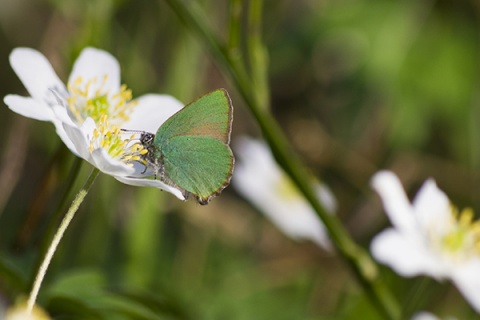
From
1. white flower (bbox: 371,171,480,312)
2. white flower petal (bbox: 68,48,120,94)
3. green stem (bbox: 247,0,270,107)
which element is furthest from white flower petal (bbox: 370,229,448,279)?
white flower petal (bbox: 68,48,120,94)

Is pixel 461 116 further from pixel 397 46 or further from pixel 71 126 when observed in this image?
pixel 71 126

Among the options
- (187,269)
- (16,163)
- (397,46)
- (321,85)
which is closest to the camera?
(16,163)

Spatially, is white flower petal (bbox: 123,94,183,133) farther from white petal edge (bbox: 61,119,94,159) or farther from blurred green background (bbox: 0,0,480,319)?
blurred green background (bbox: 0,0,480,319)

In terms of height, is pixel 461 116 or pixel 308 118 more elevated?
pixel 308 118

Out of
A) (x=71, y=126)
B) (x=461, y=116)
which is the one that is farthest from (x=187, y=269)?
(x=71, y=126)

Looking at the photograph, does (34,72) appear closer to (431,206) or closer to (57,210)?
(57,210)

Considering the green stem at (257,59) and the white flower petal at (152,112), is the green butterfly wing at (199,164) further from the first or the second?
the green stem at (257,59)

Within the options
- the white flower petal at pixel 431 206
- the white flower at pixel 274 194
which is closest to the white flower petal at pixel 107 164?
the white flower petal at pixel 431 206
